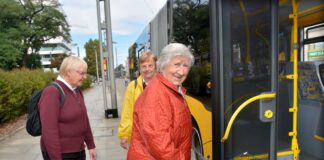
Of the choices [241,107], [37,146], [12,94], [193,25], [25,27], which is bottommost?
[37,146]

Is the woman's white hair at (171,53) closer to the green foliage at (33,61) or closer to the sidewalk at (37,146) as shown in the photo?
the sidewalk at (37,146)

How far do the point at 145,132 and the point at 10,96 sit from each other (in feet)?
25.8

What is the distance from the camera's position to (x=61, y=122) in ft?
8.06

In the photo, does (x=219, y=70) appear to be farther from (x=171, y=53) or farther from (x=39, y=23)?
(x=39, y=23)

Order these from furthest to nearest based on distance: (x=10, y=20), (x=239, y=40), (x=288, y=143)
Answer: (x=10, y=20) < (x=288, y=143) < (x=239, y=40)

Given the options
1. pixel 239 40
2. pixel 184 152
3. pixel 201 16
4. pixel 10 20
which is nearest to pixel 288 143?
pixel 239 40

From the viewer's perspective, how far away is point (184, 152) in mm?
1788

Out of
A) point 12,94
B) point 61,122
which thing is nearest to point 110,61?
point 12,94

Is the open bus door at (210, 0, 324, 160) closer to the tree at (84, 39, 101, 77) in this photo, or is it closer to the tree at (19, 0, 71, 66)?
the tree at (19, 0, 71, 66)

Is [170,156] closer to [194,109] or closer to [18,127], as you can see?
[194,109]

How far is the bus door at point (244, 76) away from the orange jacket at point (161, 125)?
665 millimetres

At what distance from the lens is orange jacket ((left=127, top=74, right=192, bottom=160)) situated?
5.41 ft

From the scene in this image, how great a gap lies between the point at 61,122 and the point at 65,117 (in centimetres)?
5

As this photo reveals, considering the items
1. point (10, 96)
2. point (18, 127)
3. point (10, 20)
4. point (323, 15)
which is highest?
point (10, 20)
